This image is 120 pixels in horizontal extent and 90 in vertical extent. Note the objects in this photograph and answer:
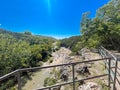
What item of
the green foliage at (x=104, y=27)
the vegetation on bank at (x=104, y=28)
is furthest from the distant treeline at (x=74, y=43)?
the green foliage at (x=104, y=27)

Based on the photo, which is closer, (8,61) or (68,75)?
(68,75)

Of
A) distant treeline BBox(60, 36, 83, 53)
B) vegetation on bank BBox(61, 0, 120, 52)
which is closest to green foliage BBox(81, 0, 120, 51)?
vegetation on bank BBox(61, 0, 120, 52)

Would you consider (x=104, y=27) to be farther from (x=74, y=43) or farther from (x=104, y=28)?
(x=74, y=43)

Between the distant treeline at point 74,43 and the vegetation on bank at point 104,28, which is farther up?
the vegetation on bank at point 104,28

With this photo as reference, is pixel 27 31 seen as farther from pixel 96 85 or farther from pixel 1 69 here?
pixel 96 85

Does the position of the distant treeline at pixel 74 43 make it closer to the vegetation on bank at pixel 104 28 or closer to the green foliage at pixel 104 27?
the vegetation on bank at pixel 104 28

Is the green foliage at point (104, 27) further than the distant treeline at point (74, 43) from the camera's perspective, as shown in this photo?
No

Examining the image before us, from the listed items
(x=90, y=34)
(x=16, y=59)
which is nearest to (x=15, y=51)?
(x=16, y=59)

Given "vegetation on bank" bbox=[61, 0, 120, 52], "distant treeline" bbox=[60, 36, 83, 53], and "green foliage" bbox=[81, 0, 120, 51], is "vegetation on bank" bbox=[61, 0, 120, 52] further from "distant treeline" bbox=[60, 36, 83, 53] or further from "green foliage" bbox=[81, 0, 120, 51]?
"distant treeline" bbox=[60, 36, 83, 53]

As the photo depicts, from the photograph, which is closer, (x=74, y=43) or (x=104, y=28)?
(x=104, y=28)

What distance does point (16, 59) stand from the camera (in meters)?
23.7

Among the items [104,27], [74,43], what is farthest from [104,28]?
[74,43]

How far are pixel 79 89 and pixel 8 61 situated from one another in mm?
17681

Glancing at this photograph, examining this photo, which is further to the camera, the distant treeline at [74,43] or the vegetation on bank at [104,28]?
the distant treeline at [74,43]
